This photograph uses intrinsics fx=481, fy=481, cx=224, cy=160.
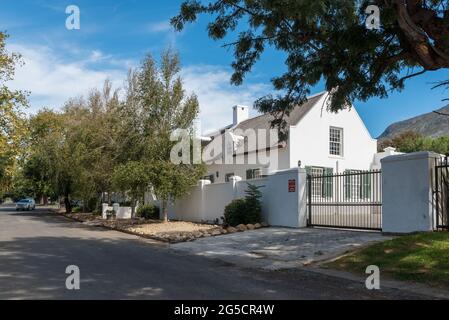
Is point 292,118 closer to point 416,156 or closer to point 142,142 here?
point 142,142

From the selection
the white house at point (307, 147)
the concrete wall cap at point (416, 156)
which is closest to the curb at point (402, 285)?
the concrete wall cap at point (416, 156)

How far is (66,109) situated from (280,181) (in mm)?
29530

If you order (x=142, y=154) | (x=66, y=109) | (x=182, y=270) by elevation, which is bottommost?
(x=182, y=270)

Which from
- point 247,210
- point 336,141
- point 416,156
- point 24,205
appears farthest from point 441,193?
point 24,205

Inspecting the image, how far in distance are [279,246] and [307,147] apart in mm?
12421

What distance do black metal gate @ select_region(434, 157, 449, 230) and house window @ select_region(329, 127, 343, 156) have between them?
582 inches

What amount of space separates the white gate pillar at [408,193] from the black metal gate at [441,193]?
0.54 ft

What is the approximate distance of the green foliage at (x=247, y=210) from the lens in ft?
66.5

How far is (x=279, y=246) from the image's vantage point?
48.4 feet

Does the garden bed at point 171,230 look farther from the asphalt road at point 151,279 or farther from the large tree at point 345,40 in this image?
the large tree at point 345,40
